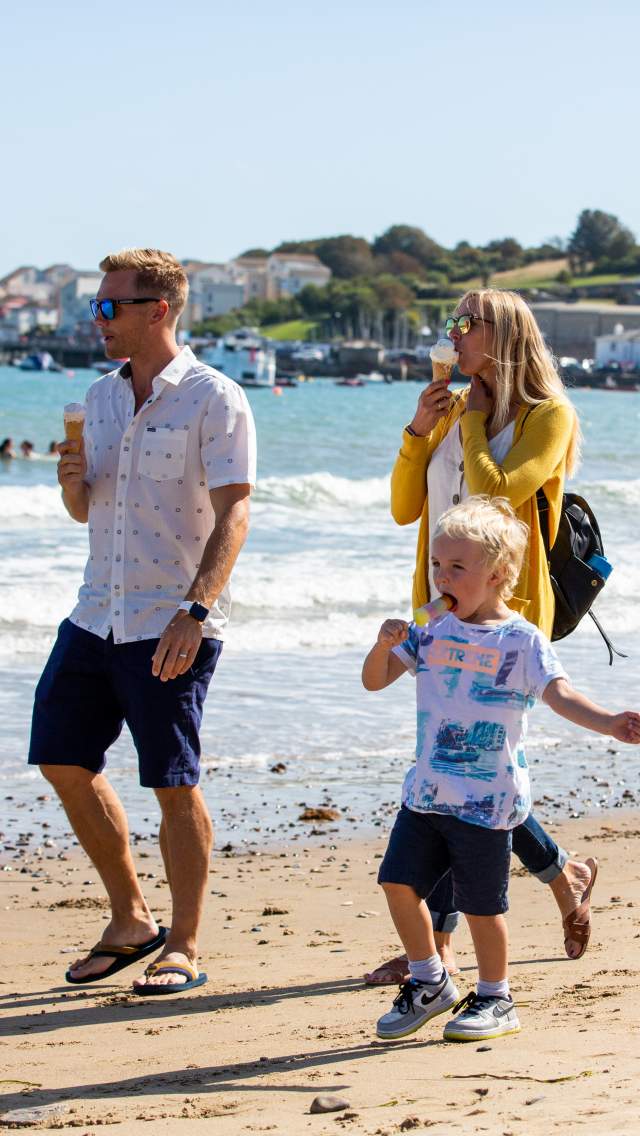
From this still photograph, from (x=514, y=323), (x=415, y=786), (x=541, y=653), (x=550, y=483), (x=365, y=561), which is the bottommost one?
(x=365, y=561)

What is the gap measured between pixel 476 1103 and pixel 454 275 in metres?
185

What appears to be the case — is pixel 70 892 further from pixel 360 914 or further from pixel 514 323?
pixel 514 323

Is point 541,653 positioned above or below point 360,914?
above

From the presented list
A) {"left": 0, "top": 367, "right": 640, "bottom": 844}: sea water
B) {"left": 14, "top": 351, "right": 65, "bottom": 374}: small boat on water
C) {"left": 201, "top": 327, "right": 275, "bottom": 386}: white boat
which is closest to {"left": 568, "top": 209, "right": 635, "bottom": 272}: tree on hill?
{"left": 14, "top": 351, "right": 65, "bottom": 374}: small boat on water

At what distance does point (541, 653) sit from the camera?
139 inches

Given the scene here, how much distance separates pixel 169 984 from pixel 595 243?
625 ft

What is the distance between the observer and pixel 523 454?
396 centimetres

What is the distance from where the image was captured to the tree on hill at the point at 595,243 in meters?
187

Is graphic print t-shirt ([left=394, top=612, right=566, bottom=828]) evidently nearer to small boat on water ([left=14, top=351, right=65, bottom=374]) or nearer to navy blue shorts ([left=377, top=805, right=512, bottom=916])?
navy blue shorts ([left=377, top=805, right=512, bottom=916])

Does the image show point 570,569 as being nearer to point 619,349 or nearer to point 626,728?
point 626,728

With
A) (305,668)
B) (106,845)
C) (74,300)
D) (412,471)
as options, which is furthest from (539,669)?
(74,300)

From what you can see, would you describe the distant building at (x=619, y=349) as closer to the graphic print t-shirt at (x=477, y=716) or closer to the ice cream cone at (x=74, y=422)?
the ice cream cone at (x=74, y=422)

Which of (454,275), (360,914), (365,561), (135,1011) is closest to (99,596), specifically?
(135,1011)

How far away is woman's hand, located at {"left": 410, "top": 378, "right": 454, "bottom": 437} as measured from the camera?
4.07 metres
